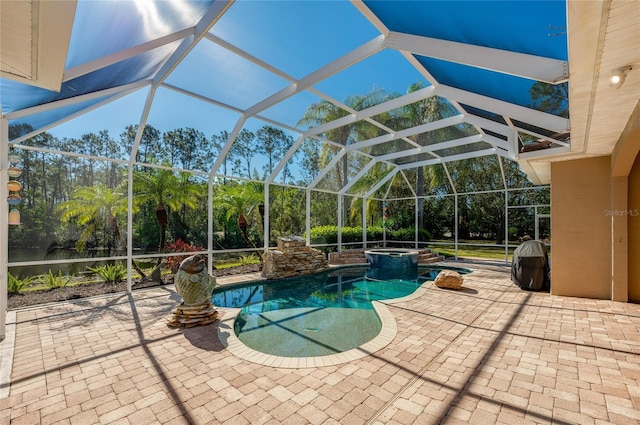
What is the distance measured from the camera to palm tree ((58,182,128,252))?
788 cm

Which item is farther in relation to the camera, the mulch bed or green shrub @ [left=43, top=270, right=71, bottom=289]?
green shrub @ [left=43, top=270, right=71, bottom=289]

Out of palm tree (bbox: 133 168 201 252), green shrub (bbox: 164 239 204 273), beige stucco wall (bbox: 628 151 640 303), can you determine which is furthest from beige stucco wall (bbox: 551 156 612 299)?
palm tree (bbox: 133 168 201 252)

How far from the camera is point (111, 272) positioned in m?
8.68

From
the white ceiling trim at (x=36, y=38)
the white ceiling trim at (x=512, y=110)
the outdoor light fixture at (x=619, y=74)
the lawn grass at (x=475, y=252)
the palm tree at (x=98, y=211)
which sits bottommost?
the lawn grass at (x=475, y=252)

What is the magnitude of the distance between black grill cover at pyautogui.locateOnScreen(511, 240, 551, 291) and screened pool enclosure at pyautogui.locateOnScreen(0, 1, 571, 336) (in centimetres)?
258

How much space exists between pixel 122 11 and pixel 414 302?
750cm

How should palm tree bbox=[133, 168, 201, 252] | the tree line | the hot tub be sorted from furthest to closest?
the hot tub
palm tree bbox=[133, 168, 201, 252]
the tree line

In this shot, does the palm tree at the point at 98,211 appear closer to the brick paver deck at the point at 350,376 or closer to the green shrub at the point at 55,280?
the green shrub at the point at 55,280

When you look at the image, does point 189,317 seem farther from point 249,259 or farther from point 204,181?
point 204,181

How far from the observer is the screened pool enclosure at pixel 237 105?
3646 mm

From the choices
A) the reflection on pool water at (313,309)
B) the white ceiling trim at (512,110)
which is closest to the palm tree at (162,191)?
the reflection on pool water at (313,309)

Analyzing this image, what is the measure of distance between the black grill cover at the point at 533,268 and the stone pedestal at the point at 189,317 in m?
8.48

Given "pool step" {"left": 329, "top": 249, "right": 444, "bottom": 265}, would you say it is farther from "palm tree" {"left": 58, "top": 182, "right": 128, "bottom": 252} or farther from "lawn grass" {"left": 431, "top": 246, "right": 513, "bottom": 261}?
"palm tree" {"left": 58, "top": 182, "right": 128, "bottom": 252}

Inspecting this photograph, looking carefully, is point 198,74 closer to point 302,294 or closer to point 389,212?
point 302,294
